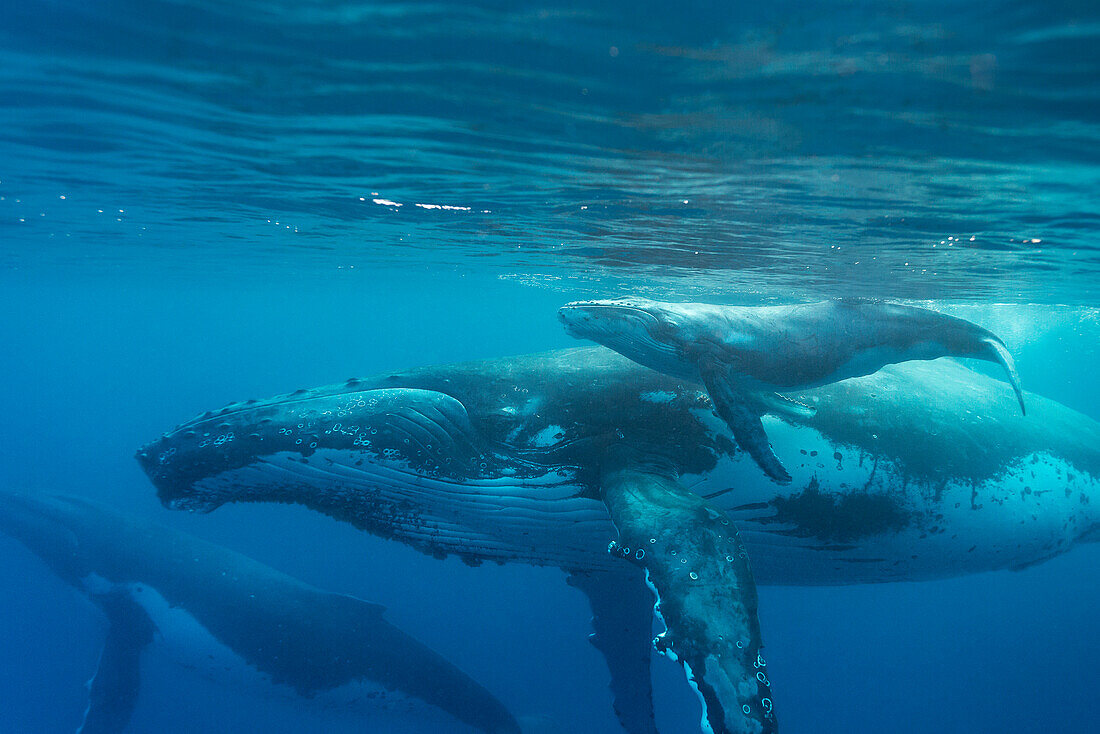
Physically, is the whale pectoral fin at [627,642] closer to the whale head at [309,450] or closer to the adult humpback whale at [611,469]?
the adult humpback whale at [611,469]

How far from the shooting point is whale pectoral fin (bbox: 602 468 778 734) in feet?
12.2

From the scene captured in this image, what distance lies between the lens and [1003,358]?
7.00m

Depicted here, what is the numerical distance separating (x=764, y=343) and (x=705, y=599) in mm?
2929

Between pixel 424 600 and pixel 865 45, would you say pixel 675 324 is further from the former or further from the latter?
pixel 424 600

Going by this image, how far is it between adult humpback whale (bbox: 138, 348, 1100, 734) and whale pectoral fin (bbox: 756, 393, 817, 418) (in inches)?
3.6

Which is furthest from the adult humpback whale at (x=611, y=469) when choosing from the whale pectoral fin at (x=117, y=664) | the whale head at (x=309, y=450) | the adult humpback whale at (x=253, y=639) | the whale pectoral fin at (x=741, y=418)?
the whale pectoral fin at (x=117, y=664)

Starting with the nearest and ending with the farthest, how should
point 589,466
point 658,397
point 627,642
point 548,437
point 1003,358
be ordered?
point 589,466 < point 548,437 < point 658,397 < point 1003,358 < point 627,642

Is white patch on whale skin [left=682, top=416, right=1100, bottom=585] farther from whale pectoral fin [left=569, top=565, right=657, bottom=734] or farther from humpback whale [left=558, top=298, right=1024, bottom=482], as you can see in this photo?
whale pectoral fin [left=569, top=565, right=657, bottom=734]

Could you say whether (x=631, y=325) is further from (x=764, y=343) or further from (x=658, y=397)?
(x=764, y=343)

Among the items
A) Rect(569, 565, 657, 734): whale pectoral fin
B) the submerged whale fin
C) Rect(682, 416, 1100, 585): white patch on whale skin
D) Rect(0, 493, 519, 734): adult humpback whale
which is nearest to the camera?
Rect(682, 416, 1100, 585): white patch on whale skin

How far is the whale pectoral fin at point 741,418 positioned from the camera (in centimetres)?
538

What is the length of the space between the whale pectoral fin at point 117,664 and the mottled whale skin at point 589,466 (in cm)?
925

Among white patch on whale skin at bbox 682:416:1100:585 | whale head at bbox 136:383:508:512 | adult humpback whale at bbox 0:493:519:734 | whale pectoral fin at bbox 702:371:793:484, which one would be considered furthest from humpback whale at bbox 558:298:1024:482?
adult humpback whale at bbox 0:493:519:734

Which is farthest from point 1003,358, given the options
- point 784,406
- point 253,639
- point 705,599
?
point 253,639
